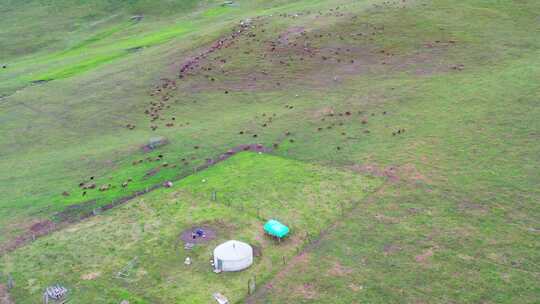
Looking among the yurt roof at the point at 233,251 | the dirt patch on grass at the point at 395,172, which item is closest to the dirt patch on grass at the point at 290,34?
the dirt patch on grass at the point at 395,172

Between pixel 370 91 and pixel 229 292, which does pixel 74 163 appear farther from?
pixel 370 91

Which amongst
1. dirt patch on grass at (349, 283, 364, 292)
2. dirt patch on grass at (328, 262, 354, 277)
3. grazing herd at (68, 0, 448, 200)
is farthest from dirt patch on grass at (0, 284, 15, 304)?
A: grazing herd at (68, 0, 448, 200)

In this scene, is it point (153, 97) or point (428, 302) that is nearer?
point (428, 302)

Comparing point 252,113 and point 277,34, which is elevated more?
point 277,34

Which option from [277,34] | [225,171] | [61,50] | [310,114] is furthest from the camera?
[61,50]

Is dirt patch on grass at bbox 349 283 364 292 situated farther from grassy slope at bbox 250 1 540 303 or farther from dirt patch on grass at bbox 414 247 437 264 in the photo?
dirt patch on grass at bbox 414 247 437 264

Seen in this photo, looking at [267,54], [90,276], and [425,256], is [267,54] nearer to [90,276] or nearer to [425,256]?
[425,256]

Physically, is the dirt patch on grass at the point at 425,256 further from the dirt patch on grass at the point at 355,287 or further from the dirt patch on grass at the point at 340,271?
the dirt patch on grass at the point at 355,287

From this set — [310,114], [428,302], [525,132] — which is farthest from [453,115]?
[428,302]
